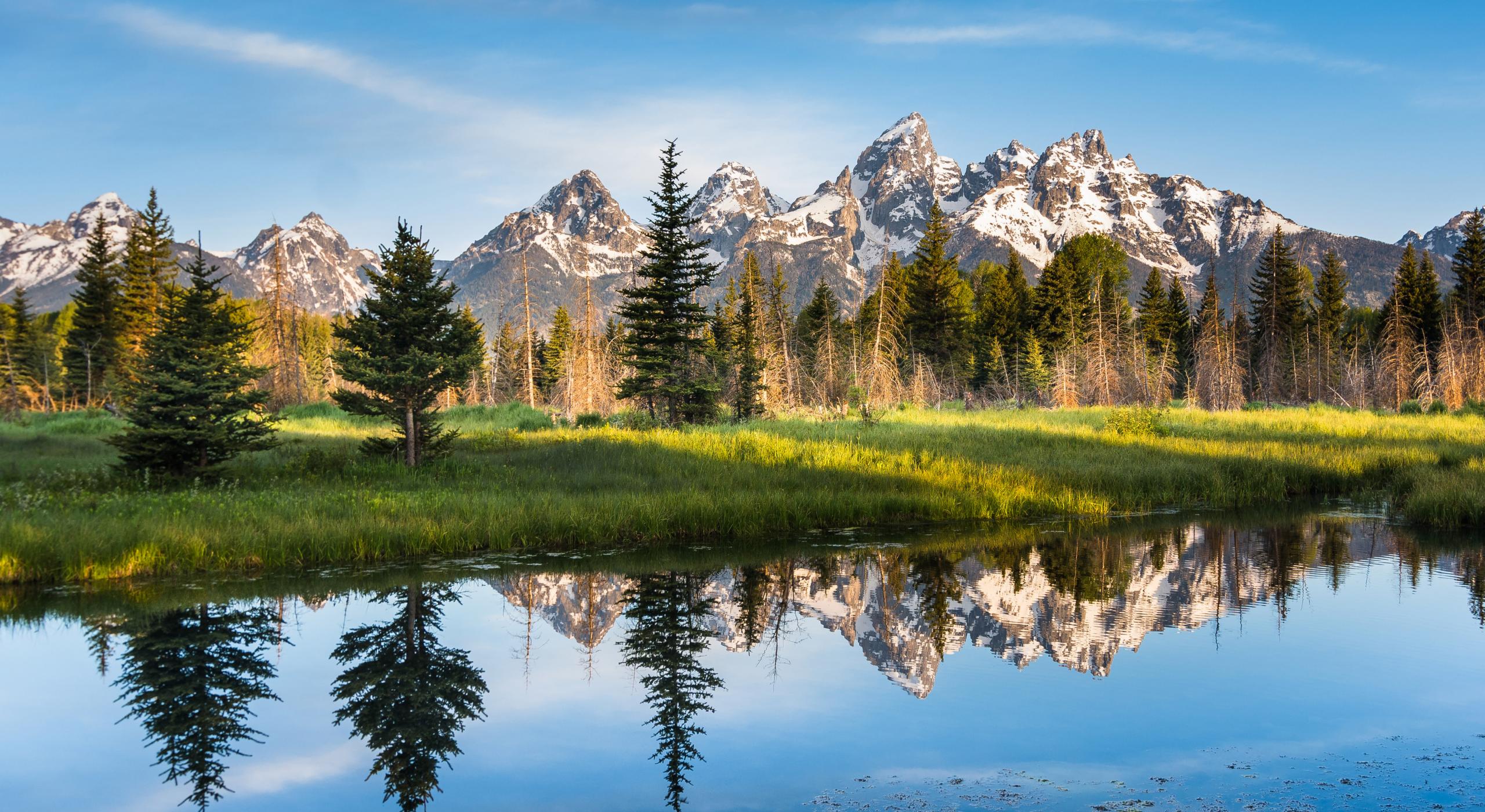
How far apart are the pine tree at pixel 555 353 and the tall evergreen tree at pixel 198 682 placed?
45.7 m

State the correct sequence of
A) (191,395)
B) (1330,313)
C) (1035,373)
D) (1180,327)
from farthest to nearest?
(1180,327), (1330,313), (1035,373), (191,395)

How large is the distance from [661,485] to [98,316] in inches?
2034

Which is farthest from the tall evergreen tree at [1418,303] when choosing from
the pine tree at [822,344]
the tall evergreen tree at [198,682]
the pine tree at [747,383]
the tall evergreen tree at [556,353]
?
the tall evergreen tree at [198,682]

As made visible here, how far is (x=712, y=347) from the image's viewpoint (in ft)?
115

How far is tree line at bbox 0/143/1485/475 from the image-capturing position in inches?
774

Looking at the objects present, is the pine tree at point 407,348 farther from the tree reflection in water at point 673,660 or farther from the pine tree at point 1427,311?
the pine tree at point 1427,311

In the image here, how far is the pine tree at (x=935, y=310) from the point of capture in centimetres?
6594

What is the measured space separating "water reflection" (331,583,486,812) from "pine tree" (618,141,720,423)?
20.7 metres

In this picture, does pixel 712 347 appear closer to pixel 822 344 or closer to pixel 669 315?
pixel 669 315

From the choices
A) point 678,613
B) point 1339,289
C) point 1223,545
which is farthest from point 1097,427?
point 1339,289

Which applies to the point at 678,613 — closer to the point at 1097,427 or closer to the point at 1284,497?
the point at 1284,497

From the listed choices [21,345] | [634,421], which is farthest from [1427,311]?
[21,345]

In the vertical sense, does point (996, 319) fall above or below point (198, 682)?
above

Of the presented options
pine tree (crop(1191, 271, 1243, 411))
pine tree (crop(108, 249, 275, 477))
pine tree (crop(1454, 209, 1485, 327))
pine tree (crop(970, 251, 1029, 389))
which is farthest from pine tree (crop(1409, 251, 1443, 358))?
pine tree (crop(108, 249, 275, 477))
